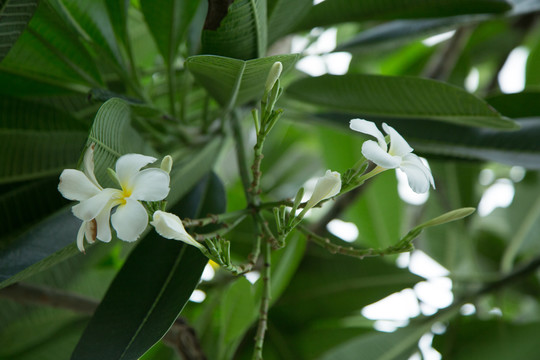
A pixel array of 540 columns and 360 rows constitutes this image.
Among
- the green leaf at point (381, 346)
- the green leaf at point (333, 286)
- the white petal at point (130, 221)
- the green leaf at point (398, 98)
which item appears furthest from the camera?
the green leaf at point (333, 286)

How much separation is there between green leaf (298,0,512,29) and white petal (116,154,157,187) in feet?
1.54

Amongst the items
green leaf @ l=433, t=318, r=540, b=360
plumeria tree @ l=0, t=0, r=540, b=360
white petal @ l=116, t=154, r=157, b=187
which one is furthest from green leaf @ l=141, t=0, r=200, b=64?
green leaf @ l=433, t=318, r=540, b=360

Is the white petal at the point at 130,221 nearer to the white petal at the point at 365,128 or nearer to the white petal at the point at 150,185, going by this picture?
the white petal at the point at 150,185

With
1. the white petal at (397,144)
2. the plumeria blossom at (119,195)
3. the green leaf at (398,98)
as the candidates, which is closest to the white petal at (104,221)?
the plumeria blossom at (119,195)

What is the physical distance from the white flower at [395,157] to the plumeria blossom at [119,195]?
162 mm

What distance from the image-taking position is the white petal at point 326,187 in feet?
1.54

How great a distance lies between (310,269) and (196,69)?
1.96ft

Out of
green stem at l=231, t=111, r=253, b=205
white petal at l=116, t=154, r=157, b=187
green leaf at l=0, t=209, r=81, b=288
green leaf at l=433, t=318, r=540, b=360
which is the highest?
white petal at l=116, t=154, r=157, b=187

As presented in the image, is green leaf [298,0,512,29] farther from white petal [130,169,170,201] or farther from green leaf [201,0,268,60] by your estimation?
white petal [130,169,170,201]

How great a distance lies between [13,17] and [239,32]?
0.72 ft

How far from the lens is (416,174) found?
1.50ft

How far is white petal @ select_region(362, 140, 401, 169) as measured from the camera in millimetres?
436

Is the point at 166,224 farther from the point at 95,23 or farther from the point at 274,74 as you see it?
the point at 95,23

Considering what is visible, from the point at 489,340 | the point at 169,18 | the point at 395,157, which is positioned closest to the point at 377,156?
the point at 395,157
